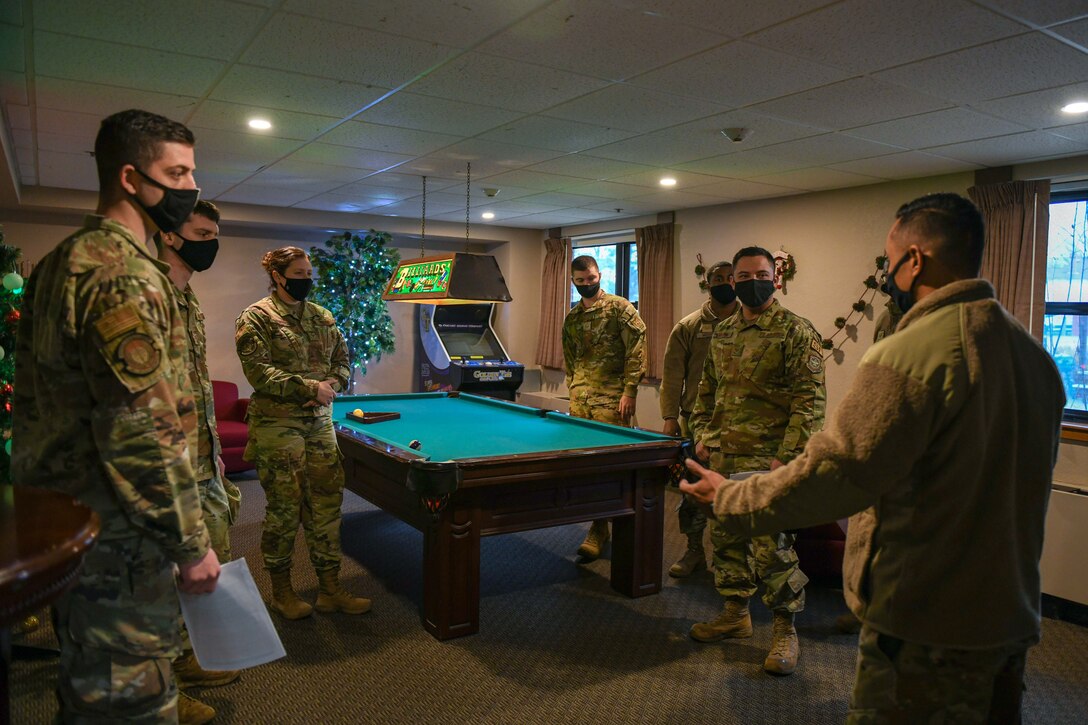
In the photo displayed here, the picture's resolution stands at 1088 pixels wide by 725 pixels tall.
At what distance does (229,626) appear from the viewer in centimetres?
152

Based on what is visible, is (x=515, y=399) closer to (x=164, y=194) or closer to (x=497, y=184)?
(x=497, y=184)

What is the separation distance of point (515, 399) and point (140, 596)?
6.49 metres

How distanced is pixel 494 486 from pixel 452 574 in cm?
40

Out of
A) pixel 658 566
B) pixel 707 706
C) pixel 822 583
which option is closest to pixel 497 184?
pixel 658 566

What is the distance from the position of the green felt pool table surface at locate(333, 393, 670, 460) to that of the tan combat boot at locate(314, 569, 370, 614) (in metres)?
0.67

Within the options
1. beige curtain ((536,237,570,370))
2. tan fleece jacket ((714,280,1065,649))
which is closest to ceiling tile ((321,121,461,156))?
tan fleece jacket ((714,280,1065,649))

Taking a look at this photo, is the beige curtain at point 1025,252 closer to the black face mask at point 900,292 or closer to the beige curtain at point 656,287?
the beige curtain at point 656,287

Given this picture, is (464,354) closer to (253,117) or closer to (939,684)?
(253,117)

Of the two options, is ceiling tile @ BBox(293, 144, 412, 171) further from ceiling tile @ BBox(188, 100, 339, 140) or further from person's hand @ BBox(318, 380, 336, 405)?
person's hand @ BBox(318, 380, 336, 405)

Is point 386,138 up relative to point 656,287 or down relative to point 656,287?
up

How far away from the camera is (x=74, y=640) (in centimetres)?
139

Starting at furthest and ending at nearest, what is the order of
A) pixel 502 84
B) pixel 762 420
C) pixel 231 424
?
pixel 231 424
pixel 502 84
pixel 762 420

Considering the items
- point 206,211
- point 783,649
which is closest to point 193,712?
point 206,211

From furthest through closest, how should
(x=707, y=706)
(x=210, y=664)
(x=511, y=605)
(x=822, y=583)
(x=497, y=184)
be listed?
(x=497, y=184)
(x=822, y=583)
(x=511, y=605)
(x=707, y=706)
(x=210, y=664)
